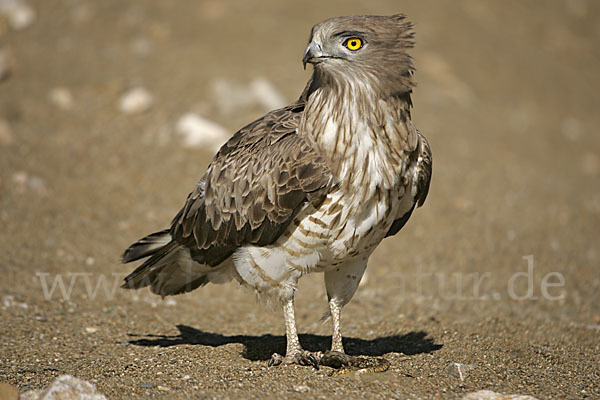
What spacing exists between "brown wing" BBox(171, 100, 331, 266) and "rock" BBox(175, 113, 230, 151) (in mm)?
4852

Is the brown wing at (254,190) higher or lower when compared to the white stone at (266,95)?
lower

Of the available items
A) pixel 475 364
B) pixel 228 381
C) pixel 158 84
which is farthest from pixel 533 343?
pixel 158 84

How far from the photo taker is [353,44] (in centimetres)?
479

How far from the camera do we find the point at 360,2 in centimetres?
1398

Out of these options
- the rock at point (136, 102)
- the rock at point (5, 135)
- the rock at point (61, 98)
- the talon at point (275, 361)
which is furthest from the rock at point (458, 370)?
the rock at point (61, 98)

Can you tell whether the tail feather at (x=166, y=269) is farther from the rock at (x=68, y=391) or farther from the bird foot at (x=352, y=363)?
the rock at (x=68, y=391)

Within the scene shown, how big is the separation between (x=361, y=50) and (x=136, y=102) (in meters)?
7.56

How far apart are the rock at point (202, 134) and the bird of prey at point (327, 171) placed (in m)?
5.14

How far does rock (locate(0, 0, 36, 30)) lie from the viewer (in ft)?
48.2

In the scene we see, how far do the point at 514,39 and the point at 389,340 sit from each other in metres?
11.5

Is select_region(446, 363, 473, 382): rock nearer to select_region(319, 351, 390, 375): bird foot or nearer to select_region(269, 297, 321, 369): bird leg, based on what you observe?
select_region(319, 351, 390, 375): bird foot

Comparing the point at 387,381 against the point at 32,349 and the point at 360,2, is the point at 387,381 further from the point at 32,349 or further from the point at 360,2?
the point at 360,2

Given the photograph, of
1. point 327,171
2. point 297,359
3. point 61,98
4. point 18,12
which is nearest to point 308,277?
point 297,359

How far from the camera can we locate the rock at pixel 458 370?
5.27 m
